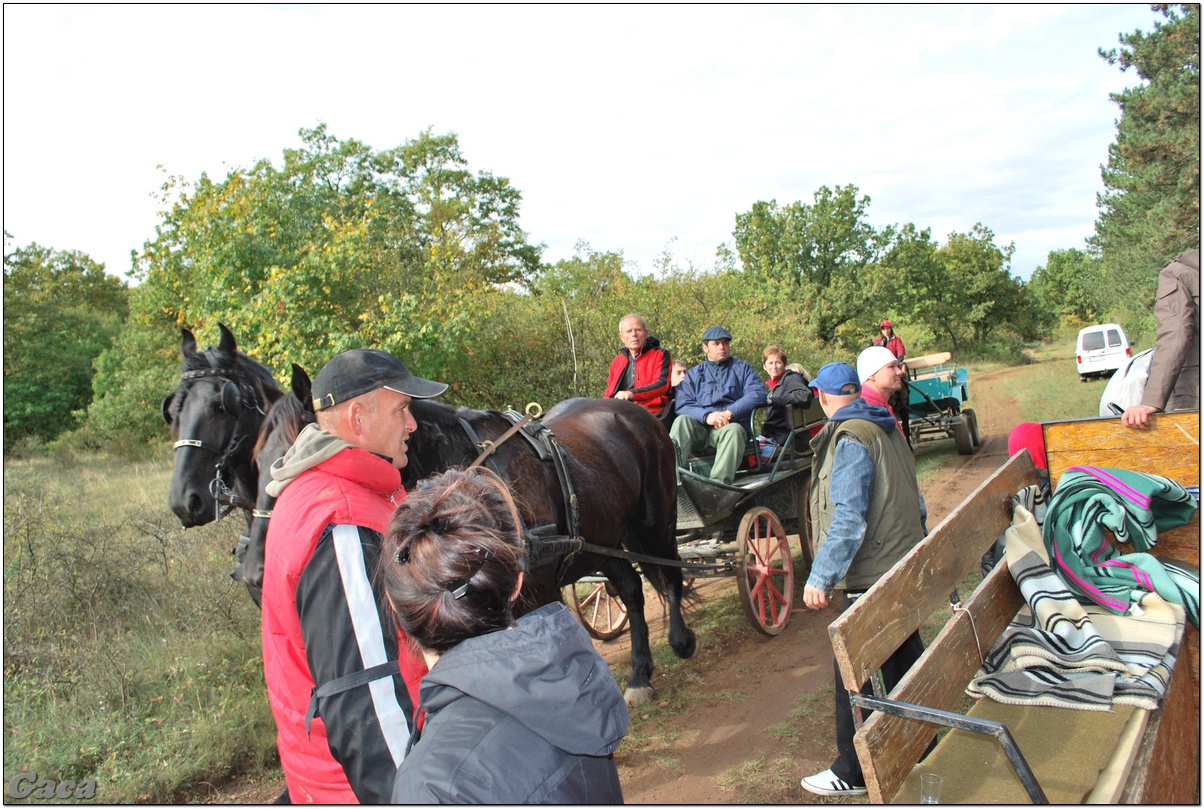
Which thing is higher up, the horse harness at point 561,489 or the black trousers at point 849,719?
the horse harness at point 561,489

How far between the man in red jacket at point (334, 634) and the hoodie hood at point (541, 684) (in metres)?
0.32

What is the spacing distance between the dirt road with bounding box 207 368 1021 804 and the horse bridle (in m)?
1.60

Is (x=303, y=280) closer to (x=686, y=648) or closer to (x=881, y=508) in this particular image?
(x=686, y=648)

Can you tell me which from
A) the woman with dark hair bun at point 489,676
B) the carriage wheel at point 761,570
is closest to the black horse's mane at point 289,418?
the woman with dark hair bun at point 489,676

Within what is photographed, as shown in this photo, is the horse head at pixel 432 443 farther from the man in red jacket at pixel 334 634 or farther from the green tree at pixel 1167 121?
the green tree at pixel 1167 121

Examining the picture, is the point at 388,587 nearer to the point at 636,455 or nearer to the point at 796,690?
the point at 636,455

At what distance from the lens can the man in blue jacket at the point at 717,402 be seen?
5879mm

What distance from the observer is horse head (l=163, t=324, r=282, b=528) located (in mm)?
3711

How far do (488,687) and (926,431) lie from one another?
40.3ft

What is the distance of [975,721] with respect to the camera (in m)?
1.81

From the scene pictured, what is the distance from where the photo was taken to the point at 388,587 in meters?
1.26

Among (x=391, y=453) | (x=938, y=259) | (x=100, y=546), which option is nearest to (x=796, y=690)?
(x=391, y=453)

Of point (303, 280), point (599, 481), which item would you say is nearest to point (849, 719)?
point (599, 481)

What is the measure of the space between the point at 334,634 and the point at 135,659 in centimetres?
431
